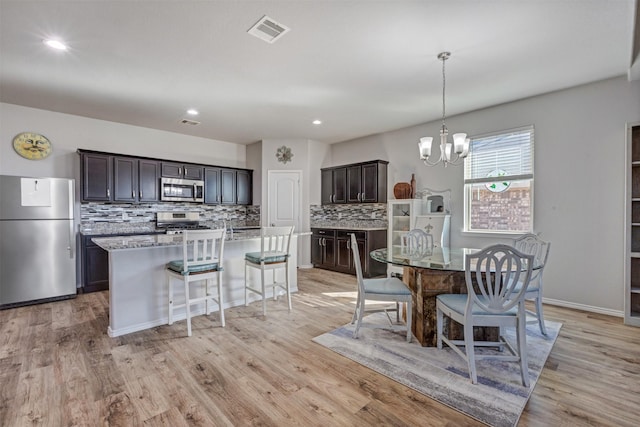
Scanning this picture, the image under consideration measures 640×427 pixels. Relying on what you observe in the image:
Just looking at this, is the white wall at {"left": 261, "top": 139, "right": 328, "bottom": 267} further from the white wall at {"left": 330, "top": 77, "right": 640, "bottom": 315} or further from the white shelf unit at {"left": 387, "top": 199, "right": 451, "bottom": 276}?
A: the white wall at {"left": 330, "top": 77, "right": 640, "bottom": 315}

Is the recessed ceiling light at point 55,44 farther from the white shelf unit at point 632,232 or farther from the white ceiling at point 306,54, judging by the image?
the white shelf unit at point 632,232

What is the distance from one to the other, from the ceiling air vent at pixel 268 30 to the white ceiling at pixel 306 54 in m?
0.06

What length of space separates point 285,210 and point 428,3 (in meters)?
4.63

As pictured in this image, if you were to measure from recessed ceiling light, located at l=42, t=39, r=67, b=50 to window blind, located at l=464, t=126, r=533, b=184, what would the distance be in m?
5.01

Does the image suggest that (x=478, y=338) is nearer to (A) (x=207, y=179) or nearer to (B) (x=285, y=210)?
(B) (x=285, y=210)

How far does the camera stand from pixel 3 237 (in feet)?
12.0

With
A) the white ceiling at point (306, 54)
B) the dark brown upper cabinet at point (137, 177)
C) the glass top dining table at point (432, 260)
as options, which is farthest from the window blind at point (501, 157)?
the dark brown upper cabinet at point (137, 177)

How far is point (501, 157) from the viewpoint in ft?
14.2

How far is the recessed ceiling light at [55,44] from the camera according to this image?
8.66 ft

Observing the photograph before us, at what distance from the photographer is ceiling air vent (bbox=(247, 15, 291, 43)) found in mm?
2416

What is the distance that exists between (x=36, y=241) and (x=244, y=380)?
363 centimetres

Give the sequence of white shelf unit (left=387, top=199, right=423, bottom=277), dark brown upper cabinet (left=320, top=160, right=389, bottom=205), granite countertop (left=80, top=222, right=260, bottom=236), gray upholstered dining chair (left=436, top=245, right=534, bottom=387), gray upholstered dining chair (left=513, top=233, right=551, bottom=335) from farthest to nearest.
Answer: dark brown upper cabinet (left=320, top=160, right=389, bottom=205) → white shelf unit (left=387, top=199, right=423, bottom=277) → granite countertop (left=80, top=222, right=260, bottom=236) → gray upholstered dining chair (left=513, top=233, right=551, bottom=335) → gray upholstered dining chair (left=436, top=245, right=534, bottom=387)

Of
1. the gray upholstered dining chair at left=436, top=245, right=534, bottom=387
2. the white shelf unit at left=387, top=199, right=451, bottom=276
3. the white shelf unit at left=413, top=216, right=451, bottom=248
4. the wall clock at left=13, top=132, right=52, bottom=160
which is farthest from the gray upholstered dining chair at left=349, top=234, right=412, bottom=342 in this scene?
the wall clock at left=13, top=132, right=52, bottom=160

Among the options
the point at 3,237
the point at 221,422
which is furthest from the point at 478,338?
the point at 3,237
